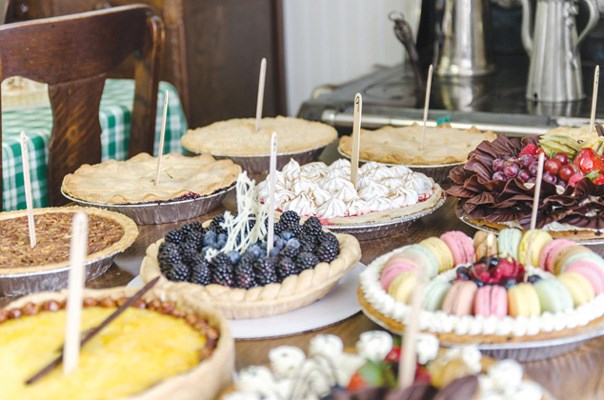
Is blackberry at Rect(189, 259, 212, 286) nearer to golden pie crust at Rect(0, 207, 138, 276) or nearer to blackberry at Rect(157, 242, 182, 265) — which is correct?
blackberry at Rect(157, 242, 182, 265)

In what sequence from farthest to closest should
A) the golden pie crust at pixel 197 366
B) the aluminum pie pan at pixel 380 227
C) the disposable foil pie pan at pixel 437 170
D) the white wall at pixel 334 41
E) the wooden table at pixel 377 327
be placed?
the white wall at pixel 334 41 → the disposable foil pie pan at pixel 437 170 → the aluminum pie pan at pixel 380 227 → the wooden table at pixel 377 327 → the golden pie crust at pixel 197 366

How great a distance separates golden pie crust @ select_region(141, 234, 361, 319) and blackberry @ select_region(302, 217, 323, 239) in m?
0.11

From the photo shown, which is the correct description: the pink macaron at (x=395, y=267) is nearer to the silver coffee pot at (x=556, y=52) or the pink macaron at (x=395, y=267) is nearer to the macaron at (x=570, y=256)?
the macaron at (x=570, y=256)

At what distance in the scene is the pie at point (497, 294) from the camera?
1.10 m

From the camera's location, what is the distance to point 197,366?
97 cm

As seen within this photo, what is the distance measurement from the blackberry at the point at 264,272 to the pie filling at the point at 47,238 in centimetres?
34

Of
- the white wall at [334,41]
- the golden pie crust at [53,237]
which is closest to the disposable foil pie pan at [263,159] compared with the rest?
the golden pie crust at [53,237]

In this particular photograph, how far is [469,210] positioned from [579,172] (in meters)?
0.20

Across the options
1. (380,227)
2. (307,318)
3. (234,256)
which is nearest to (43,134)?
(380,227)

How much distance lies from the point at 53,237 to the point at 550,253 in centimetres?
84

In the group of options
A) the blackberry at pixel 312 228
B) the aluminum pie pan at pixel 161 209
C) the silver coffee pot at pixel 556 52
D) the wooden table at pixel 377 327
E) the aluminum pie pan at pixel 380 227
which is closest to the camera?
the wooden table at pixel 377 327

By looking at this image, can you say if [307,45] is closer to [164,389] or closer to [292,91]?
[292,91]

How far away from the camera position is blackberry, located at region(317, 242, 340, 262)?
52.7 inches

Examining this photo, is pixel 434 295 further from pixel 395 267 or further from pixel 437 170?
pixel 437 170
